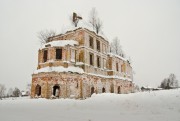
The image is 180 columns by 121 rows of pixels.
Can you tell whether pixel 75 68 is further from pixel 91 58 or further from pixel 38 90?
pixel 38 90

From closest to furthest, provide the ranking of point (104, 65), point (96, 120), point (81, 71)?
1. point (96, 120)
2. point (81, 71)
3. point (104, 65)

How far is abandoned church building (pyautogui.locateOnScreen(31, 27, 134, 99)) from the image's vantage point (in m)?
21.8

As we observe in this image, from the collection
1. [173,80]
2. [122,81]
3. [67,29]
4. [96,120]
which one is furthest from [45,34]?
[173,80]

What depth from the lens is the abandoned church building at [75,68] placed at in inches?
857

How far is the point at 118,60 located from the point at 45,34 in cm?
1823

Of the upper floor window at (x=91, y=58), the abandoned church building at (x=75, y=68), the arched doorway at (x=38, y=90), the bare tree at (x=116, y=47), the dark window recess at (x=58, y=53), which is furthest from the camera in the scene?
the bare tree at (x=116, y=47)

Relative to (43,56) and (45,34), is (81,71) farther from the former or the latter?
(45,34)

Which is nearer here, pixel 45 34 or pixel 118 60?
pixel 118 60

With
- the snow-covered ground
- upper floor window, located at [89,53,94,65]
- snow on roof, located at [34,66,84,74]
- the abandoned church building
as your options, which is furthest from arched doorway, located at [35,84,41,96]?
the snow-covered ground

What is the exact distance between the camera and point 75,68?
22984 mm

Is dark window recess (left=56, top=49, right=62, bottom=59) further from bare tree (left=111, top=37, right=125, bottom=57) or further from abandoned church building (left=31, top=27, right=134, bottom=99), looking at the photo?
bare tree (left=111, top=37, right=125, bottom=57)

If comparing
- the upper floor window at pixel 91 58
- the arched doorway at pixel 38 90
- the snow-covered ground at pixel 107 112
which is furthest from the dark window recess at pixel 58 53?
the snow-covered ground at pixel 107 112

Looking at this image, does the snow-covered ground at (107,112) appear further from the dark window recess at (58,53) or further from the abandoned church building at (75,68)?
the dark window recess at (58,53)

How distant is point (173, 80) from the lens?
241 ft
